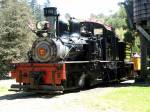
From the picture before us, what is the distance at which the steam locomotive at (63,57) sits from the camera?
48.7 feet

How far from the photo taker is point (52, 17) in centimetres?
1526

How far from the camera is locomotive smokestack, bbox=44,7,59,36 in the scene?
15.3 metres

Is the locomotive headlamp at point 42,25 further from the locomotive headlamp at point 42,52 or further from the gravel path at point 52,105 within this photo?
the gravel path at point 52,105

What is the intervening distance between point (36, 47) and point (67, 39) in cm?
136

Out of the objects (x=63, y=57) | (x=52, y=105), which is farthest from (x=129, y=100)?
(x=63, y=57)

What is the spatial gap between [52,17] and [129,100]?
4.86 meters

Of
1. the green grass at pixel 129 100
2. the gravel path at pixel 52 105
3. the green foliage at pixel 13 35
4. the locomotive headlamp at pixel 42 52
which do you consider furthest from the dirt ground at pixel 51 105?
the green foliage at pixel 13 35

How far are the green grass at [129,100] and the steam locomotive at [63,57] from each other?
213 cm

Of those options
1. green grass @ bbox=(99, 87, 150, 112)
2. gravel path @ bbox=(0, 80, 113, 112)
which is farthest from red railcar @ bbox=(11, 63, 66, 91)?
green grass @ bbox=(99, 87, 150, 112)

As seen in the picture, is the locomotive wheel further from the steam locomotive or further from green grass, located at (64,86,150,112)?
green grass, located at (64,86,150,112)

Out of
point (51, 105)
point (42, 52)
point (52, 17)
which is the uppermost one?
point (52, 17)

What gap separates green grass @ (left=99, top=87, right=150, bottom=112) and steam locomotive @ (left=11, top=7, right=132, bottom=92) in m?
2.13

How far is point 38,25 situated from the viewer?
1548 cm

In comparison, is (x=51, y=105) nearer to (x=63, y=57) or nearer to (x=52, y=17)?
(x=63, y=57)
